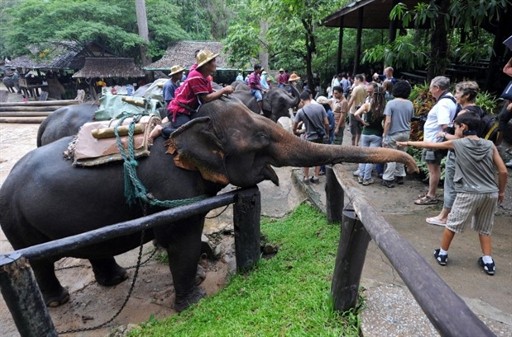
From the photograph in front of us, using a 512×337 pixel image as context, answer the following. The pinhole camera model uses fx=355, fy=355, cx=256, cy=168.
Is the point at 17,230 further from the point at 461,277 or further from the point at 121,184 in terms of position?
the point at 461,277

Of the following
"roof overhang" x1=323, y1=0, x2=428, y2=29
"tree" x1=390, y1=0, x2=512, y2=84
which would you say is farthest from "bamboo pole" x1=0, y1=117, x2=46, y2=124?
"tree" x1=390, y1=0, x2=512, y2=84

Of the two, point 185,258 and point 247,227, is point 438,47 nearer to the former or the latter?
point 247,227

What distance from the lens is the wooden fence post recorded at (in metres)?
4.25

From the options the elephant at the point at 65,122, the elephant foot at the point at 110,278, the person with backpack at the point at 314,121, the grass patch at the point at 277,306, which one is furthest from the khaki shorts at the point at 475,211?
the elephant at the point at 65,122

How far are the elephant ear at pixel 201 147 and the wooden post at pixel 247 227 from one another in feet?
1.15

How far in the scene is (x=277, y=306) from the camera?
2.67 meters

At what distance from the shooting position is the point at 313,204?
552 centimetres

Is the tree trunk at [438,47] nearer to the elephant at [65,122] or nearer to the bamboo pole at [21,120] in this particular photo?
the elephant at [65,122]

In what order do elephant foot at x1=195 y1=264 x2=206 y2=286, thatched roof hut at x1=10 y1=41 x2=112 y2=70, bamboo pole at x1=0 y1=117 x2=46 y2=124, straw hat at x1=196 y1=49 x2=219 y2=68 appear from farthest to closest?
thatched roof hut at x1=10 y1=41 x2=112 y2=70 → bamboo pole at x1=0 y1=117 x2=46 y2=124 → elephant foot at x1=195 y1=264 x2=206 y2=286 → straw hat at x1=196 y1=49 x2=219 y2=68

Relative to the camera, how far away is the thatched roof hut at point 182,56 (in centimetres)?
2553

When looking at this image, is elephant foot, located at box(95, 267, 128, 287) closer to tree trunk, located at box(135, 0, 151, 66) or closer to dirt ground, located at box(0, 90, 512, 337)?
dirt ground, located at box(0, 90, 512, 337)

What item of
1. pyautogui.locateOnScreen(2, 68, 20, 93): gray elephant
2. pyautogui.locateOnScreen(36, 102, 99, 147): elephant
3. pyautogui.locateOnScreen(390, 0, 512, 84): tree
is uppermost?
pyautogui.locateOnScreen(390, 0, 512, 84): tree

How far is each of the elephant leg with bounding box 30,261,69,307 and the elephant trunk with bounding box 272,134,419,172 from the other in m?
2.49

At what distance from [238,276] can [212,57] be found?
2.31 m
